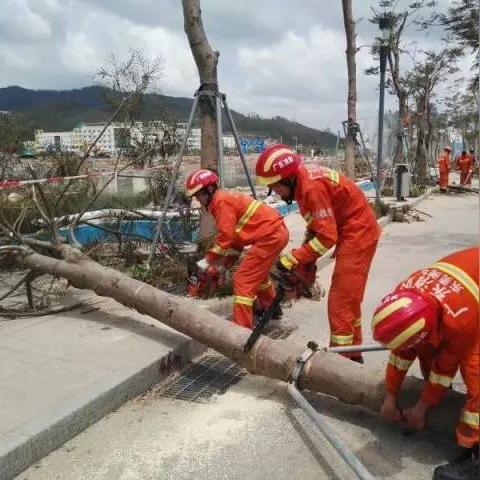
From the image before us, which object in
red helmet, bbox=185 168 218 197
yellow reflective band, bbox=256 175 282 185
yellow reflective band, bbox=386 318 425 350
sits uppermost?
yellow reflective band, bbox=256 175 282 185

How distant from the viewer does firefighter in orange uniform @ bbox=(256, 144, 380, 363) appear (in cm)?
367

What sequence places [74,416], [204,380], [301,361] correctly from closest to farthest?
1. [74,416]
2. [301,361]
3. [204,380]

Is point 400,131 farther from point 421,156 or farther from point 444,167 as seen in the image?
point 421,156

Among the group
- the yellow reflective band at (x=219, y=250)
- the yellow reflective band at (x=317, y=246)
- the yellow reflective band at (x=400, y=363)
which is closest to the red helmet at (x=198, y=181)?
the yellow reflective band at (x=219, y=250)

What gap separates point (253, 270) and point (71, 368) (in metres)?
1.56

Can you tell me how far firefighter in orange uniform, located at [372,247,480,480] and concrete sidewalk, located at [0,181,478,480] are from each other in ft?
5.84

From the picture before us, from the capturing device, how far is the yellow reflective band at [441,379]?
8.74 ft

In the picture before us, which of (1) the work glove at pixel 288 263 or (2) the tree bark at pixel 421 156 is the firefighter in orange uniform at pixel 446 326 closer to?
(1) the work glove at pixel 288 263

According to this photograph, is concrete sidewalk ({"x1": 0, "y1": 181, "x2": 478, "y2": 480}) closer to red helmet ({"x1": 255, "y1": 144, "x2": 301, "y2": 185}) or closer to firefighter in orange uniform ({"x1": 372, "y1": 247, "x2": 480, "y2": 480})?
red helmet ({"x1": 255, "y1": 144, "x2": 301, "y2": 185})

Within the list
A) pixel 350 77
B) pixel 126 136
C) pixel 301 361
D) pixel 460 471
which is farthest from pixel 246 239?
pixel 350 77

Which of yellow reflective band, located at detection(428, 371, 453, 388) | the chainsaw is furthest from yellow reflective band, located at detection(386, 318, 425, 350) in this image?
the chainsaw

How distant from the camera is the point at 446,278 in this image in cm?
257

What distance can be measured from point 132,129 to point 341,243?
17.4ft

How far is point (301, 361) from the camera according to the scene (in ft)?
11.2
